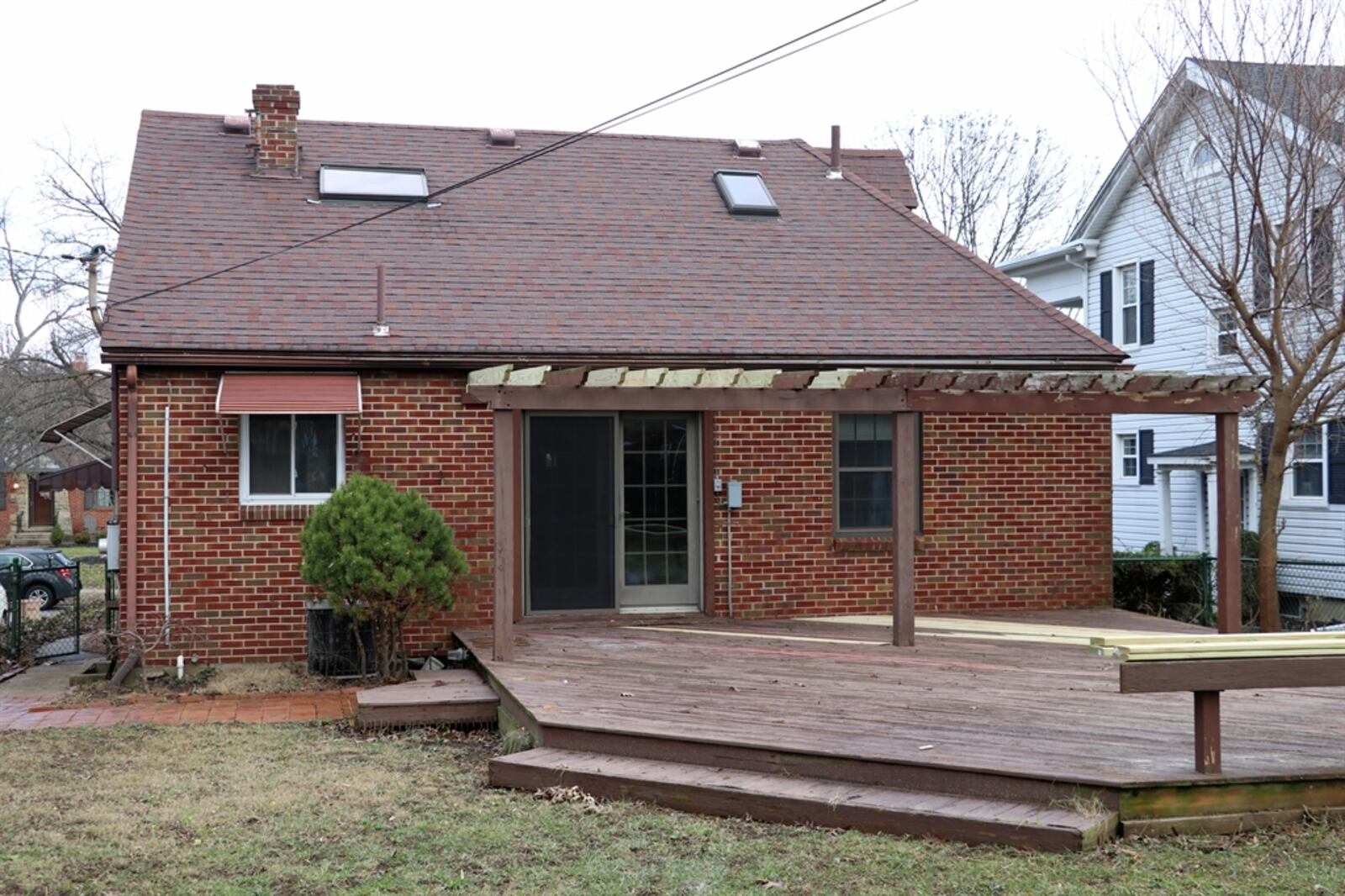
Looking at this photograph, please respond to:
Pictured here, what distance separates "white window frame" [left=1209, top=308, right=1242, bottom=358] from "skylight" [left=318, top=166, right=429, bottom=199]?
8654 millimetres

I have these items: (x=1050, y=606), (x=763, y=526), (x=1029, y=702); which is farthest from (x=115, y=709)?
(x=1050, y=606)

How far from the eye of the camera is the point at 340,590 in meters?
10.0

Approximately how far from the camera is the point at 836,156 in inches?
609

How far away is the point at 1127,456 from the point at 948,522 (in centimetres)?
1144

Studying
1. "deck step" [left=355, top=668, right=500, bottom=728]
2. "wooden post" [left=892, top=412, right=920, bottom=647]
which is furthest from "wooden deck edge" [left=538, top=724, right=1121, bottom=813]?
"wooden post" [left=892, top=412, right=920, bottom=647]

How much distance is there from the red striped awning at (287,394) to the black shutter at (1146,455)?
15.0m

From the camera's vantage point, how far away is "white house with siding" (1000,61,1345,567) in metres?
18.3

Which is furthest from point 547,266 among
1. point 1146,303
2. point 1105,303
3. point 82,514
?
point 82,514

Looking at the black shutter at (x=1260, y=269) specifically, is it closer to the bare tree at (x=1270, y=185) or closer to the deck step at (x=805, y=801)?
the bare tree at (x=1270, y=185)

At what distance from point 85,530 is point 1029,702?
36.6 metres

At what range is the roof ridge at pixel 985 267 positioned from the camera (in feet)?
42.1

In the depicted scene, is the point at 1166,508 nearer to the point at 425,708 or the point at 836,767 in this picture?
the point at 425,708

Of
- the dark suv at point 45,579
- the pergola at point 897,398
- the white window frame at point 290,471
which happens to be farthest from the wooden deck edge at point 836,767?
the dark suv at point 45,579

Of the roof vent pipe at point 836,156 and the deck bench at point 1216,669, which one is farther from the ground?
the roof vent pipe at point 836,156
